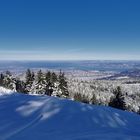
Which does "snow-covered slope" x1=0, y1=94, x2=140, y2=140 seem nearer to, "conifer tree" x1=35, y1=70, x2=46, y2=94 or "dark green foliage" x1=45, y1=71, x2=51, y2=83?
"conifer tree" x1=35, y1=70, x2=46, y2=94

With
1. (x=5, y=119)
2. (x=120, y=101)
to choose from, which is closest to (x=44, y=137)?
(x=5, y=119)

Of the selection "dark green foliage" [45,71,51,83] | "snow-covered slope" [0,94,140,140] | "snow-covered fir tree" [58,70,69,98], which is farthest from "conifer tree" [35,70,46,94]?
"snow-covered slope" [0,94,140,140]

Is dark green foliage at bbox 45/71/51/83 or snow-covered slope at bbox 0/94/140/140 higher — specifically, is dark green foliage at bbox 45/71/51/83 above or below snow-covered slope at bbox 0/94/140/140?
below

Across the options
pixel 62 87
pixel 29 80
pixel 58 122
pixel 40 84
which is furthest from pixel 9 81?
pixel 58 122

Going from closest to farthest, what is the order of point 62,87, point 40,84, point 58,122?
point 58,122 → point 62,87 → point 40,84

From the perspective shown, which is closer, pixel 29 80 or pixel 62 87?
pixel 62 87

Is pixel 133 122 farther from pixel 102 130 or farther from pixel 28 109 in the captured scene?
pixel 28 109

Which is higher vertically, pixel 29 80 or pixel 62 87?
pixel 29 80

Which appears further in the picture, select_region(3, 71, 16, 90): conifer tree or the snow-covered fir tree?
select_region(3, 71, 16, 90): conifer tree

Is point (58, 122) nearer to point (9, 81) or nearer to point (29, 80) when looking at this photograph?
point (29, 80)
